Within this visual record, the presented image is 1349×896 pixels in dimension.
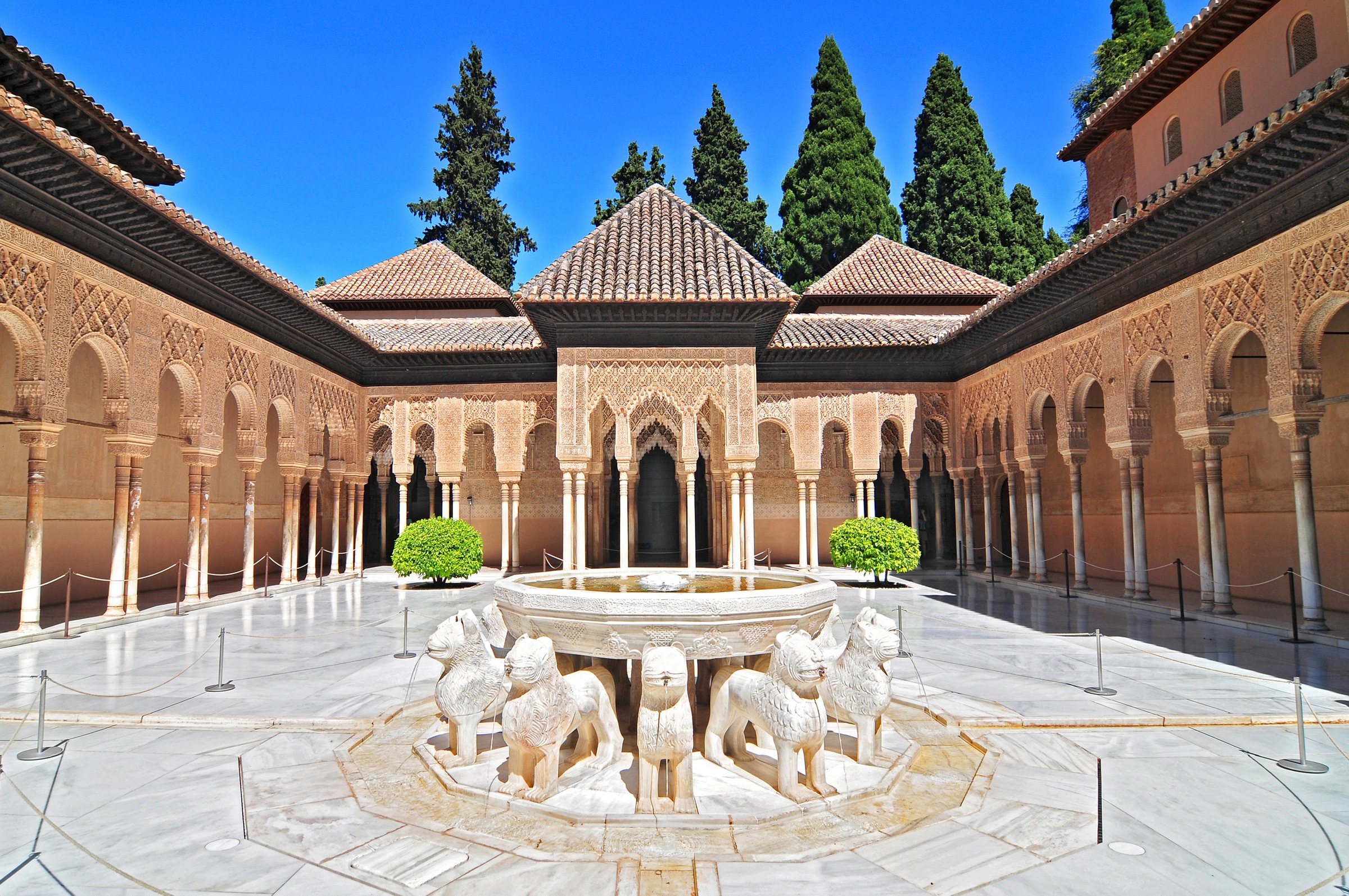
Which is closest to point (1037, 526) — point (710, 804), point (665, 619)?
point (665, 619)

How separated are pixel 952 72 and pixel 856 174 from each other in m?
5.13

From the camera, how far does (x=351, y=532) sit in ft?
56.6

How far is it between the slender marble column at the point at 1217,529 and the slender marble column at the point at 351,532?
16.0 m

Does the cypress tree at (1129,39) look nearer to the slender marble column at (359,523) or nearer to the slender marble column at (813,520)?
the slender marble column at (813,520)

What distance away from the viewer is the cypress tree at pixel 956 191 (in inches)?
1043

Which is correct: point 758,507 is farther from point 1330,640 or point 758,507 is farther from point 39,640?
point 39,640

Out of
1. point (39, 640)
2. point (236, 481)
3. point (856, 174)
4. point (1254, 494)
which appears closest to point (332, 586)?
point (236, 481)

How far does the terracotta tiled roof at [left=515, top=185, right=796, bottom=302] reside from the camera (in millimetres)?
12703

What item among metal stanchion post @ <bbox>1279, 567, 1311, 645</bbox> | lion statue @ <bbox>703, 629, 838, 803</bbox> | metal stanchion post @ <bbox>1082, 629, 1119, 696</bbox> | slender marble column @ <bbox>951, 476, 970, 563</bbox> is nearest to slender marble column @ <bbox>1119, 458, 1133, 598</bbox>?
metal stanchion post @ <bbox>1279, 567, 1311, 645</bbox>

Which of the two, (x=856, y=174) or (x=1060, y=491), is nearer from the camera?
(x=1060, y=491)

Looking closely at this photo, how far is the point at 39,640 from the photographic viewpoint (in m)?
8.66

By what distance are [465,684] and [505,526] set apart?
1288cm

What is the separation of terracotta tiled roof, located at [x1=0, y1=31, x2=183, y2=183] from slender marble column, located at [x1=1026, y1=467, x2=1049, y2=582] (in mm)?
15901

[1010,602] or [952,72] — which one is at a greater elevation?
[952,72]
